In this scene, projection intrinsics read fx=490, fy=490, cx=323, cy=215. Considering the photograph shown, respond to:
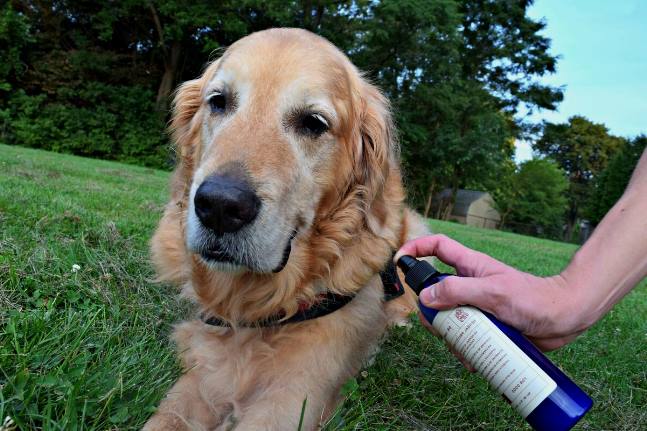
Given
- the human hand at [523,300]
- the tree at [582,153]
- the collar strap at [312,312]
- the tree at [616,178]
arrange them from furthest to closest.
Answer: the tree at [582,153] → the tree at [616,178] → the collar strap at [312,312] → the human hand at [523,300]

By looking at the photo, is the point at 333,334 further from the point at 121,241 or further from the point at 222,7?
the point at 222,7

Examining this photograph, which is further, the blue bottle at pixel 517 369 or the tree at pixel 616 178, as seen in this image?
the tree at pixel 616 178

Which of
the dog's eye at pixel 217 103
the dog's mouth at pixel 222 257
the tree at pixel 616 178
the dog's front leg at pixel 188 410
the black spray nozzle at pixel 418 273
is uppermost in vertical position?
the tree at pixel 616 178

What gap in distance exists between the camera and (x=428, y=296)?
184 centimetres

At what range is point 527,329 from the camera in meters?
1.65

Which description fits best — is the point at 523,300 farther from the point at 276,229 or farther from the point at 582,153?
the point at 582,153

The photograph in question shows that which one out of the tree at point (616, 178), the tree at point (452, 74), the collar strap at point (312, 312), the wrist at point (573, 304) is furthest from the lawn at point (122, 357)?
the tree at point (616, 178)

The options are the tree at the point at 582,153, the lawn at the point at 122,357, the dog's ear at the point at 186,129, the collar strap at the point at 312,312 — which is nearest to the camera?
A: the lawn at the point at 122,357

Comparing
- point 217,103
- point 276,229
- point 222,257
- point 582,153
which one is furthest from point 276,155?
point 582,153

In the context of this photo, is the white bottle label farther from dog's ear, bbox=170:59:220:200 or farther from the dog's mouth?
dog's ear, bbox=170:59:220:200

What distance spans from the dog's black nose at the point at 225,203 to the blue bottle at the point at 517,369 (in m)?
0.83

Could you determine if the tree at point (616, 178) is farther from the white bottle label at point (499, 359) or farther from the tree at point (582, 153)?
the white bottle label at point (499, 359)

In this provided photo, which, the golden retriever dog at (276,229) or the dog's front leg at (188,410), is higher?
the golden retriever dog at (276,229)

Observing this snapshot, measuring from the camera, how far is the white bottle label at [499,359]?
1.58 m
